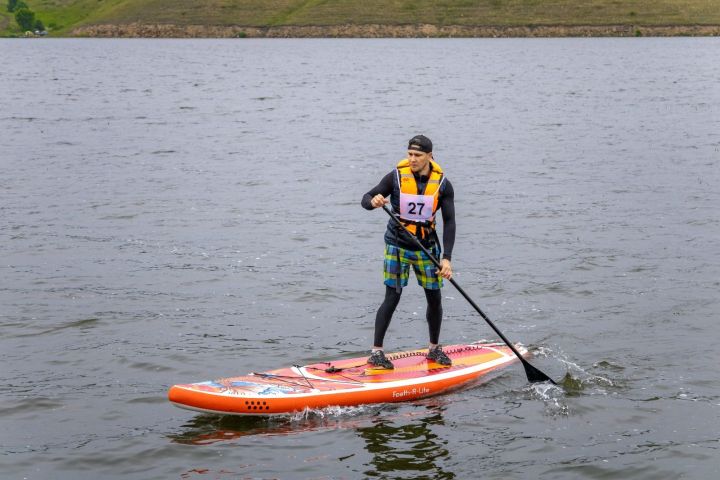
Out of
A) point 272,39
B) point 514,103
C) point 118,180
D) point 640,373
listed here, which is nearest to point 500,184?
point 118,180

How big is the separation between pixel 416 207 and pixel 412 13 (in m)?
161

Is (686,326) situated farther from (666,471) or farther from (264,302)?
(264,302)

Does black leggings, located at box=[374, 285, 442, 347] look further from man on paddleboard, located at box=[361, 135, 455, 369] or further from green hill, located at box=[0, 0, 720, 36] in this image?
green hill, located at box=[0, 0, 720, 36]

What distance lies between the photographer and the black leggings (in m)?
13.8

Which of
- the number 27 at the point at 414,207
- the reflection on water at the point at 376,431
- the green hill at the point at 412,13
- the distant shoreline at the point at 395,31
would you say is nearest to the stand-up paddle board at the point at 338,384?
the reflection on water at the point at 376,431

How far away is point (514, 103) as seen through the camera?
195 feet

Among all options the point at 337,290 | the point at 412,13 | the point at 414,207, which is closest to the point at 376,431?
the point at 414,207

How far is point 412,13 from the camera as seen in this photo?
170m

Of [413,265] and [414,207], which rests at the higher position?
[414,207]

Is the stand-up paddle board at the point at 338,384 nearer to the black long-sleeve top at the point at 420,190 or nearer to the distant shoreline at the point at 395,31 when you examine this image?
the black long-sleeve top at the point at 420,190

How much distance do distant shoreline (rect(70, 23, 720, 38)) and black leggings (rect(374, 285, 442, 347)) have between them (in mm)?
149136

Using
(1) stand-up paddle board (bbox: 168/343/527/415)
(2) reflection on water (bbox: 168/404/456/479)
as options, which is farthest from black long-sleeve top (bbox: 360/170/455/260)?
(2) reflection on water (bbox: 168/404/456/479)

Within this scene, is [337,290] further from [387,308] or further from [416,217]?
[416,217]

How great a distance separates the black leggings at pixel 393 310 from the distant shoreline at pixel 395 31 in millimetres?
149136
